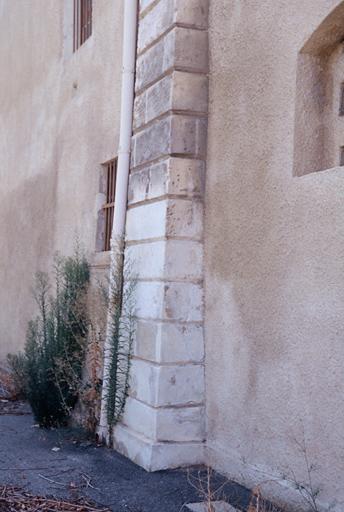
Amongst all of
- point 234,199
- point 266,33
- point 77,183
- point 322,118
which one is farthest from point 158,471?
point 77,183

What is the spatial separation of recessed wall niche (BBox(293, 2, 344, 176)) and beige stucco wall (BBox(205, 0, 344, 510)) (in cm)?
6

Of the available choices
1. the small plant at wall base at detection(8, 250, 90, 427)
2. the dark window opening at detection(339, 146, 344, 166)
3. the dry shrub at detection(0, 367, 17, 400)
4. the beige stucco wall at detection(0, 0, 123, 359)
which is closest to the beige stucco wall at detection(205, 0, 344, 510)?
the dark window opening at detection(339, 146, 344, 166)

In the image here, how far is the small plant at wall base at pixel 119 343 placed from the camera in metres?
5.39

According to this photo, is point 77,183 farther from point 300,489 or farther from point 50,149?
point 300,489

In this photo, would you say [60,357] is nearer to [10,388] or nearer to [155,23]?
[10,388]

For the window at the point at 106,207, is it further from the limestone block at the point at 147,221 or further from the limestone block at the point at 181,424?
the limestone block at the point at 181,424

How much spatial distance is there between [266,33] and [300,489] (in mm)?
2523

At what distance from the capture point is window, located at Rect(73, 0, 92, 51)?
7871mm

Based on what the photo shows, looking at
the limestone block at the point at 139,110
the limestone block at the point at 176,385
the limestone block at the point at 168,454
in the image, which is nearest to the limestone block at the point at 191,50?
the limestone block at the point at 139,110

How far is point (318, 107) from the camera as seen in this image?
13.6 ft

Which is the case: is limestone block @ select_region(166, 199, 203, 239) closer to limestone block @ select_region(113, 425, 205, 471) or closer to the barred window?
limestone block @ select_region(113, 425, 205, 471)

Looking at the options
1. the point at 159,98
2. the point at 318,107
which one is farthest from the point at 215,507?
the point at 159,98

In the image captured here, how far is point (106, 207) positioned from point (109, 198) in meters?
0.09

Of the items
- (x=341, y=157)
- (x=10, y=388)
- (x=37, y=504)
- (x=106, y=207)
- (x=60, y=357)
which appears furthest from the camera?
(x=10, y=388)
